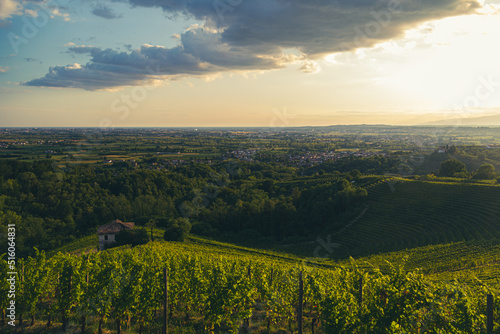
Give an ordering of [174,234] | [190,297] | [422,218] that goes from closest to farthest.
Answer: [190,297] < [174,234] < [422,218]

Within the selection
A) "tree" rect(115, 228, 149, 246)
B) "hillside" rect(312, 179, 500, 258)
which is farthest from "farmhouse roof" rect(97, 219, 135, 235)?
"hillside" rect(312, 179, 500, 258)

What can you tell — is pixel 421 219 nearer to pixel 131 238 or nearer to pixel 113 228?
pixel 131 238

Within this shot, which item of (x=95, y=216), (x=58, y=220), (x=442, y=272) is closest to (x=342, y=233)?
(x=442, y=272)

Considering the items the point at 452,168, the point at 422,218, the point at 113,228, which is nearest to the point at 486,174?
the point at 452,168

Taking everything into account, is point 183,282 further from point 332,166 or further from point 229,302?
point 332,166

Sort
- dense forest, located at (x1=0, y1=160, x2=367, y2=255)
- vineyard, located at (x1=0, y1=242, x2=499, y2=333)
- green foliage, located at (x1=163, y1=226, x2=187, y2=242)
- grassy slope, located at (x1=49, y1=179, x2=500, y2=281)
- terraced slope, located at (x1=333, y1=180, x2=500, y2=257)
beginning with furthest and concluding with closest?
1. dense forest, located at (x1=0, y1=160, x2=367, y2=255)
2. green foliage, located at (x1=163, y1=226, x2=187, y2=242)
3. terraced slope, located at (x1=333, y1=180, x2=500, y2=257)
4. grassy slope, located at (x1=49, y1=179, x2=500, y2=281)
5. vineyard, located at (x1=0, y1=242, x2=499, y2=333)

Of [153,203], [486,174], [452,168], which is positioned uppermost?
[452,168]

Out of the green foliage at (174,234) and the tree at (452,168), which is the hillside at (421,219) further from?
the green foliage at (174,234)

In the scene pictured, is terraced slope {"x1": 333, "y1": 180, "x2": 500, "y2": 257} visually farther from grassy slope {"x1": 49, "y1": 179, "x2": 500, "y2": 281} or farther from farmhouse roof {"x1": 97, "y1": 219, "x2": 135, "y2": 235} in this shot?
farmhouse roof {"x1": 97, "y1": 219, "x2": 135, "y2": 235}
